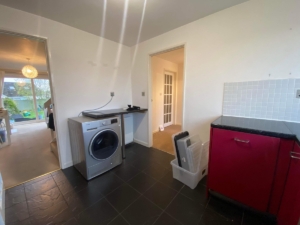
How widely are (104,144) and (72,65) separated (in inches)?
55.0

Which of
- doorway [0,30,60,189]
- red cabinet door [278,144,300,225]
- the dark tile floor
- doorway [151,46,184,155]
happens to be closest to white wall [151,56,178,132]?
doorway [151,46,184,155]

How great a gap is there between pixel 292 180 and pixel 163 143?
227 cm

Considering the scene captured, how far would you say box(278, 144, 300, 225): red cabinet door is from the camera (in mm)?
763

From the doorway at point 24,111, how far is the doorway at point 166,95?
2.24m

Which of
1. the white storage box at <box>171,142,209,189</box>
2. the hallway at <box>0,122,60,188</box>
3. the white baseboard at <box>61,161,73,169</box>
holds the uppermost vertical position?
the white storage box at <box>171,142,209,189</box>

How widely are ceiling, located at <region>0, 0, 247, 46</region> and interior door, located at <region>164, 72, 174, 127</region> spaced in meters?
2.30

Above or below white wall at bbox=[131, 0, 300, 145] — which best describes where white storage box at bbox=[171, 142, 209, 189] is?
below

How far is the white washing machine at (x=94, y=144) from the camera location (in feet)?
5.52

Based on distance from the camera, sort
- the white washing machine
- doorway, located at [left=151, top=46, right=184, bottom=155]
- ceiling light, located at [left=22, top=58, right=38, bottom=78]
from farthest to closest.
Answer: doorway, located at [left=151, top=46, right=184, bottom=155], ceiling light, located at [left=22, top=58, right=38, bottom=78], the white washing machine

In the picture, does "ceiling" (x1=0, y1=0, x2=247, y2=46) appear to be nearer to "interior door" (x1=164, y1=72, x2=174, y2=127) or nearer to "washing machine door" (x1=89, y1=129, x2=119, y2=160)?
"washing machine door" (x1=89, y1=129, x2=119, y2=160)

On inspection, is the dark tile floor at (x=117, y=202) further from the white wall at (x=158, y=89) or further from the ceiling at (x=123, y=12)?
the ceiling at (x=123, y=12)

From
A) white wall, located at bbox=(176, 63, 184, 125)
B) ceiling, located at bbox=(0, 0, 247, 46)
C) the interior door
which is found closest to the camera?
ceiling, located at bbox=(0, 0, 247, 46)

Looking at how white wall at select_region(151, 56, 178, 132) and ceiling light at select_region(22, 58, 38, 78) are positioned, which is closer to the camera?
ceiling light at select_region(22, 58, 38, 78)

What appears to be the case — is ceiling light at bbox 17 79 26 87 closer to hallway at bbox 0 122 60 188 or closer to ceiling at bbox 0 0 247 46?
hallway at bbox 0 122 60 188
